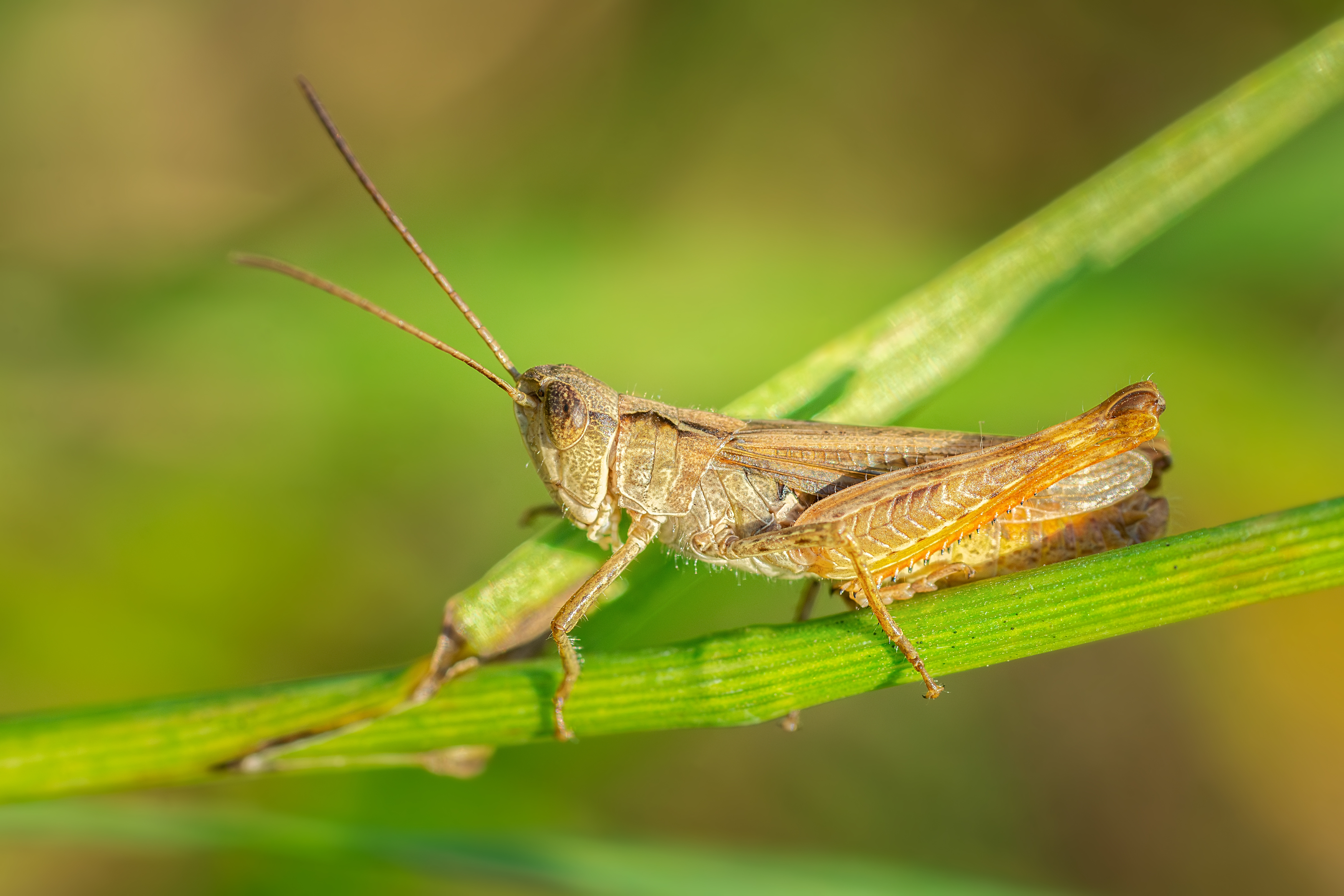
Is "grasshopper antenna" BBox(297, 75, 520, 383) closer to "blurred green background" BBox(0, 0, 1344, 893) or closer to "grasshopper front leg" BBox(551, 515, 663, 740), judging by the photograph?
"grasshopper front leg" BBox(551, 515, 663, 740)

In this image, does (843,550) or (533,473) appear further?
(533,473)

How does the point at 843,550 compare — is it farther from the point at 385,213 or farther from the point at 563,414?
the point at 385,213

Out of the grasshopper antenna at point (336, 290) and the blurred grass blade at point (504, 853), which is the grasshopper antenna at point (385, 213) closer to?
the grasshopper antenna at point (336, 290)

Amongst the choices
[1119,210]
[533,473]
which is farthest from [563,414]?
[1119,210]

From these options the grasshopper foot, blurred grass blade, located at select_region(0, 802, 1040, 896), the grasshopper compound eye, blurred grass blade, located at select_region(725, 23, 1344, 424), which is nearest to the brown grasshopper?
the grasshopper compound eye

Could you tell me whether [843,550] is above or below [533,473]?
below

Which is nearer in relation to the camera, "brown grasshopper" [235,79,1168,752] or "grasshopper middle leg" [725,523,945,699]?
"grasshopper middle leg" [725,523,945,699]
